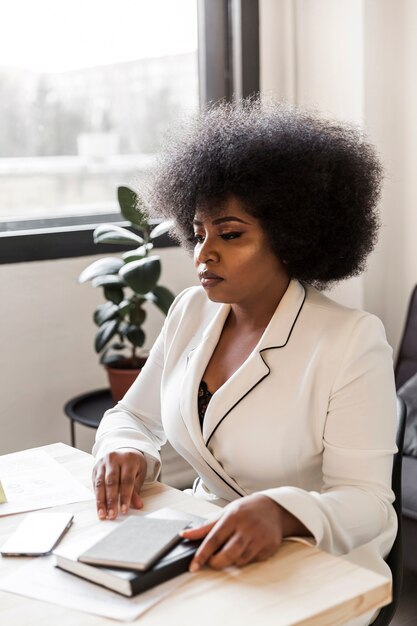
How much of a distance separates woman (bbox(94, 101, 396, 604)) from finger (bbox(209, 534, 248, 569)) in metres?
0.16

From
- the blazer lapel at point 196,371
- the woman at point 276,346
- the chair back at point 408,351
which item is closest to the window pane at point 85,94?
the chair back at point 408,351

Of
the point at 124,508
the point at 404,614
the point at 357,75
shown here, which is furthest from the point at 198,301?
the point at 357,75

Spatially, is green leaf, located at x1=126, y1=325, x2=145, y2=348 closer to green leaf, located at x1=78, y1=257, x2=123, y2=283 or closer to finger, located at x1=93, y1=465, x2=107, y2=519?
green leaf, located at x1=78, y1=257, x2=123, y2=283

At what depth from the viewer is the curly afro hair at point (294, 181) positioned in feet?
5.09

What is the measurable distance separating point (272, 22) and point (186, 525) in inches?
104

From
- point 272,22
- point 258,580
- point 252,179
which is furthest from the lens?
point 272,22

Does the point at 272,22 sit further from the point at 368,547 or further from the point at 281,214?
the point at 368,547

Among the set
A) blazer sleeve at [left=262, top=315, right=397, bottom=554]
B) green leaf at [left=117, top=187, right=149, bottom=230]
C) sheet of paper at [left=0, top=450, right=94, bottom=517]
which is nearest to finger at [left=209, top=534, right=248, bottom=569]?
blazer sleeve at [left=262, top=315, right=397, bottom=554]

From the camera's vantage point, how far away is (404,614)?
2443mm

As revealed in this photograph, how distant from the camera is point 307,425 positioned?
1.49 metres

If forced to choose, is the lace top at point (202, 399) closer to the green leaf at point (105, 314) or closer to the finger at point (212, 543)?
the finger at point (212, 543)

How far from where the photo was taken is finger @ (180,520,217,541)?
118cm

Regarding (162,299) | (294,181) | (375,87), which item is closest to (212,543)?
(294,181)

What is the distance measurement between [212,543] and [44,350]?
6.47 feet
